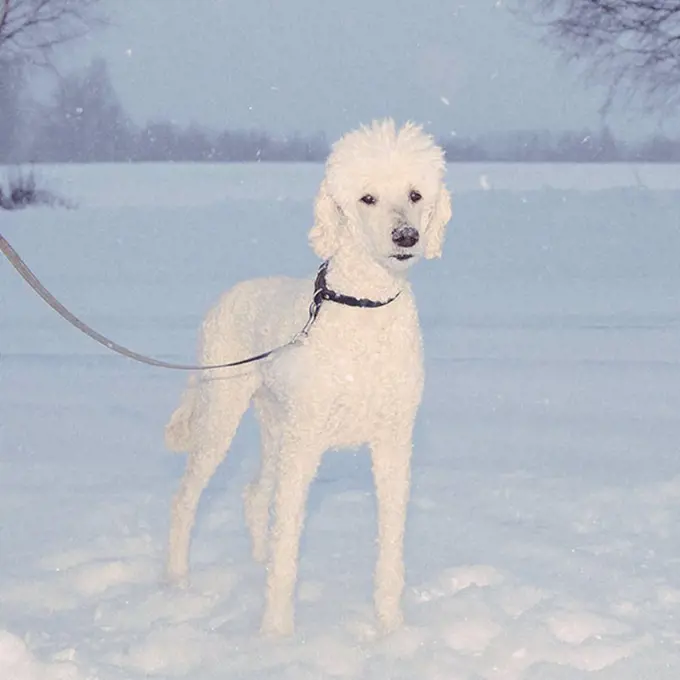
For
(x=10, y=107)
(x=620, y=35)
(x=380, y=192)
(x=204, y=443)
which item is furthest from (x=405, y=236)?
(x=10, y=107)

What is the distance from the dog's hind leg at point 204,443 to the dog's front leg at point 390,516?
0.69 meters

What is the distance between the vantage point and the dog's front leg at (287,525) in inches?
151

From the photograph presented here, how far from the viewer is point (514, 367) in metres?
8.91

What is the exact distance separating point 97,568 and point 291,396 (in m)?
1.32

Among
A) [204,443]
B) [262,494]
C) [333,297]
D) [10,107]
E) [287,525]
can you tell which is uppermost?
[10,107]

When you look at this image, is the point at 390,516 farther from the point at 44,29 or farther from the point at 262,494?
the point at 44,29

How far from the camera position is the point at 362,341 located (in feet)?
12.3

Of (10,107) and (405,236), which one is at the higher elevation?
(10,107)

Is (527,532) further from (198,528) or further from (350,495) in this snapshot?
(198,528)

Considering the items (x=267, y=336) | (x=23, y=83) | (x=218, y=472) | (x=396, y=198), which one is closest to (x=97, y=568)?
(x=267, y=336)

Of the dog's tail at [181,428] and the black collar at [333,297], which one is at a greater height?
the black collar at [333,297]

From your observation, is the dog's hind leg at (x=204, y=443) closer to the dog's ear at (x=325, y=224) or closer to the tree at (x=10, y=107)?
the dog's ear at (x=325, y=224)

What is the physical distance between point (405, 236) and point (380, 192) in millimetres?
259

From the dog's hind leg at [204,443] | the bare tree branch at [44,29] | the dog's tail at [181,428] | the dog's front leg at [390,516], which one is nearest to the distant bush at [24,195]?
the bare tree branch at [44,29]
